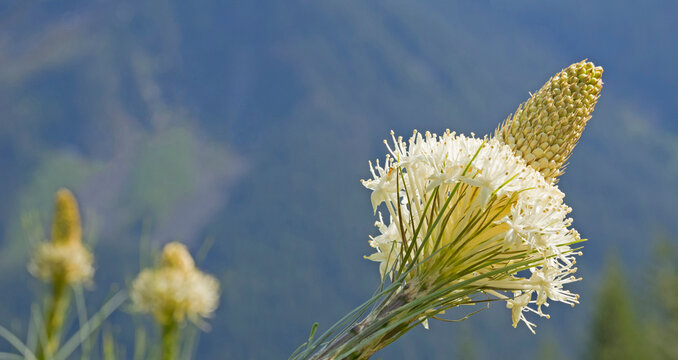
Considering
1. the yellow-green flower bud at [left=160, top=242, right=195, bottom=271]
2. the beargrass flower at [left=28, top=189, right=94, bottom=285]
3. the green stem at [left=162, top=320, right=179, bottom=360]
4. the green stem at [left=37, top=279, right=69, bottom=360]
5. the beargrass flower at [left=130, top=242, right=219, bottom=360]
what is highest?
the beargrass flower at [left=28, top=189, right=94, bottom=285]

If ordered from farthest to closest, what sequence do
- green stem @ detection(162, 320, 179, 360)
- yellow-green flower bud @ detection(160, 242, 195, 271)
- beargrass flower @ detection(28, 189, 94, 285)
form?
beargrass flower @ detection(28, 189, 94, 285), yellow-green flower bud @ detection(160, 242, 195, 271), green stem @ detection(162, 320, 179, 360)

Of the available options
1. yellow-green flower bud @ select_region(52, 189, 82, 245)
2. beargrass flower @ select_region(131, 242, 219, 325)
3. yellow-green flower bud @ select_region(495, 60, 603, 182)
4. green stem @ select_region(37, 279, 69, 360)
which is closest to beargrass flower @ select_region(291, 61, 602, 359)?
yellow-green flower bud @ select_region(495, 60, 603, 182)

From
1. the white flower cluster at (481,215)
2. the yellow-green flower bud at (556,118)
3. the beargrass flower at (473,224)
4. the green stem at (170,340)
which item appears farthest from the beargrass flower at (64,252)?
the yellow-green flower bud at (556,118)

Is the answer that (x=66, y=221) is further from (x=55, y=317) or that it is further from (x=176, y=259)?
(x=176, y=259)

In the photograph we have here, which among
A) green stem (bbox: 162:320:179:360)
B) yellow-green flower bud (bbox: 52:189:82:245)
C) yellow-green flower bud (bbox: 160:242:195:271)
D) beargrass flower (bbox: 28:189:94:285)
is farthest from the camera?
yellow-green flower bud (bbox: 52:189:82:245)

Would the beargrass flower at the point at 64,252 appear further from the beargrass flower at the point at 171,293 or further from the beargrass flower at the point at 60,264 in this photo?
the beargrass flower at the point at 171,293

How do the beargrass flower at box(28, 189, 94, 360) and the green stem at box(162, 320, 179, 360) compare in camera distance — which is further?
the beargrass flower at box(28, 189, 94, 360)

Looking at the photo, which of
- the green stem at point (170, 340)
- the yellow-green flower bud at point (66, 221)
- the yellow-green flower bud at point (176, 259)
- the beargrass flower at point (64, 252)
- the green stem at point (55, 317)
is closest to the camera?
the green stem at point (170, 340)

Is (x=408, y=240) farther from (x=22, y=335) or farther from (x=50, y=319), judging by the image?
(x=22, y=335)

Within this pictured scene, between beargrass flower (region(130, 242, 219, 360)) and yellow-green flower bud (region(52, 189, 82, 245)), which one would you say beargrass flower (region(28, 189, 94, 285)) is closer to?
yellow-green flower bud (region(52, 189, 82, 245))
